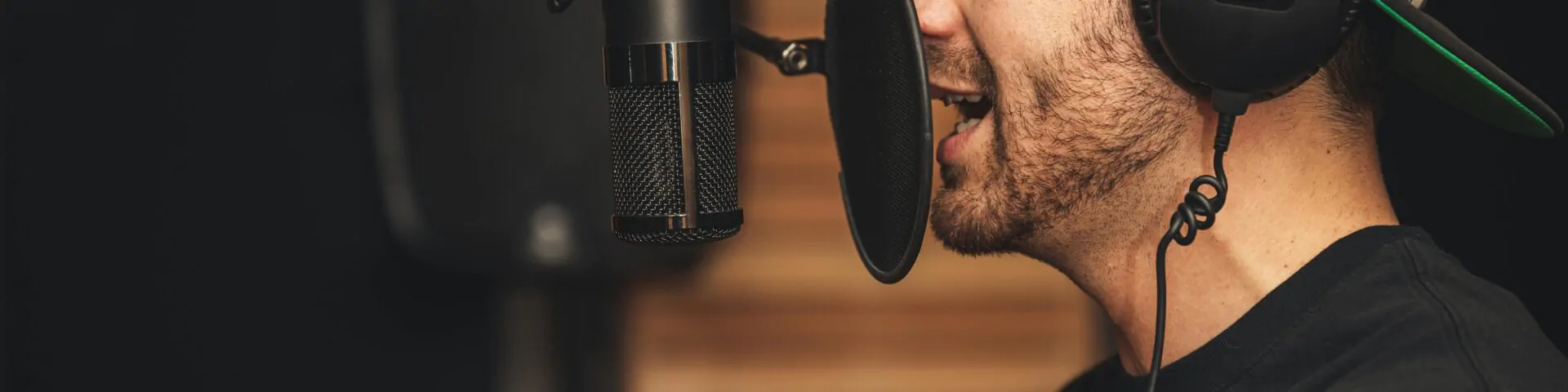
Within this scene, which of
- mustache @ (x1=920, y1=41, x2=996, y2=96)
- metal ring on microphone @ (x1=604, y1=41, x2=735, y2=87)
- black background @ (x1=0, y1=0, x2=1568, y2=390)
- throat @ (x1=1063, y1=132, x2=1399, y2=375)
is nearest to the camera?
metal ring on microphone @ (x1=604, y1=41, x2=735, y2=87)

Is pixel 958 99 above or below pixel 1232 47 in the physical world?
below

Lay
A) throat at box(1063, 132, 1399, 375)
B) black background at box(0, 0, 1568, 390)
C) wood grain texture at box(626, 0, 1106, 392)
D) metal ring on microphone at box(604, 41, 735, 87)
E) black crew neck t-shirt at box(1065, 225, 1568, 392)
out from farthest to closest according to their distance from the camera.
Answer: wood grain texture at box(626, 0, 1106, 392) → black background at box(0, 0, 1568, 390) → throat at box(1063, 132, 1399, 375) → black crew neck t-shirt at box(1065, 225, 1568, 392) → metal ring on microphone at box(604, 41, 735, 87)

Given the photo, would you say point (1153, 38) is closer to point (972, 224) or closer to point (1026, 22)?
point (1026, 22)

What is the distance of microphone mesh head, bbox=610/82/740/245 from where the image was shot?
96cm

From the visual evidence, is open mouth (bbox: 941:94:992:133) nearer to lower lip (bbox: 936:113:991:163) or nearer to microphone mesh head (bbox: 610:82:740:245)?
lower lip (bbox: 936:113:991:163)

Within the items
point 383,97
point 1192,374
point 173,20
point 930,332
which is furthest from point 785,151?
point 1192,374

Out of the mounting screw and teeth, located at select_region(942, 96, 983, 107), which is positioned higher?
the mounting screw

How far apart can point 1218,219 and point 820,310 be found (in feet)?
5.37

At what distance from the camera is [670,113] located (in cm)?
96

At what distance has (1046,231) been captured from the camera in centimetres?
131

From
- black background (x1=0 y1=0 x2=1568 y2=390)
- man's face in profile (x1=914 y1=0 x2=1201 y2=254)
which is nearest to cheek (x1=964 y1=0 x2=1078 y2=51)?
man's face in profile (x1=914 y1=0 x2=1201 y2=254)

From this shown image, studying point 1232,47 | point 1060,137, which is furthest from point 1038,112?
point 1232,47

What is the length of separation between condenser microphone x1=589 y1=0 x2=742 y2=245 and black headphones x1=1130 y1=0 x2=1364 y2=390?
31 centimetres

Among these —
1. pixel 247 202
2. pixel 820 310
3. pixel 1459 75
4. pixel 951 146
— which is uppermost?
pixel 1459 75
